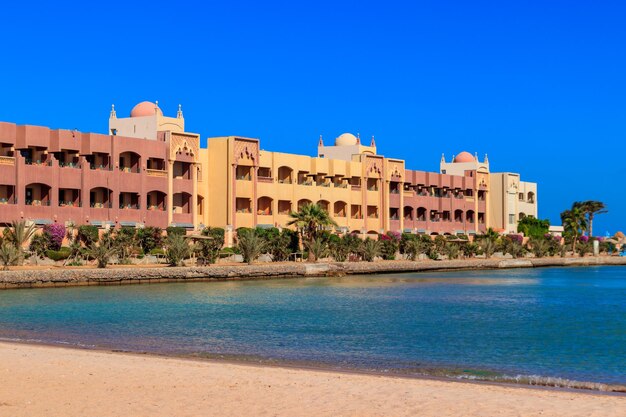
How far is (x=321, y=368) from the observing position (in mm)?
18312

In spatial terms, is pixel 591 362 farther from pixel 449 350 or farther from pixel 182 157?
pixel 182 157

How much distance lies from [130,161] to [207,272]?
55.4 ft

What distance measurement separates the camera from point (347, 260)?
7112 cm

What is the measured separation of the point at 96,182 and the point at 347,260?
800 inches

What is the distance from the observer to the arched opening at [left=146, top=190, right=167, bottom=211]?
226 feet

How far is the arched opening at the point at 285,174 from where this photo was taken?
8088cm

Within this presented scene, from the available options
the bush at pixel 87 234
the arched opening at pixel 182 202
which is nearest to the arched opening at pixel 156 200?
the arched opening at pixel 182 202

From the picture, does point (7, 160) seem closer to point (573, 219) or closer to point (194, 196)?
point (194, 196)

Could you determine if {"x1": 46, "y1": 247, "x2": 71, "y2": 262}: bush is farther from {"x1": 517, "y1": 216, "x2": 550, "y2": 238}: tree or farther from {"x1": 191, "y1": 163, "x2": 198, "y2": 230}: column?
{"x1": 517, "y1": 216, "x2": 550, "y2": 238}: tree

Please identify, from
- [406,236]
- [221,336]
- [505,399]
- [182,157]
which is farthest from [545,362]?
[406,236]

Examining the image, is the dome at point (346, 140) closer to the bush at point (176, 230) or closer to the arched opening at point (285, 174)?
the arched opening at point (285, 174)

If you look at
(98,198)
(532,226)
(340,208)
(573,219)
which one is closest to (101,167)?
(98,198)

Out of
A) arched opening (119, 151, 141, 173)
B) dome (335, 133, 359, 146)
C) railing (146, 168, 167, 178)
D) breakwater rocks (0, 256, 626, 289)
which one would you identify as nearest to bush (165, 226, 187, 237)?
railing (146, 168, 167, 178)

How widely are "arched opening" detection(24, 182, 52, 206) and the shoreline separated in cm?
4068
